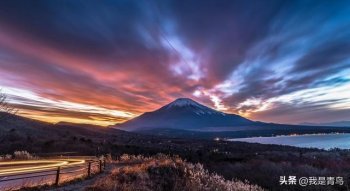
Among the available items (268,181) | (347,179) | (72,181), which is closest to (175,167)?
(72,181)

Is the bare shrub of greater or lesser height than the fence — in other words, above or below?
above

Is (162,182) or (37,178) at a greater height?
(162,182)

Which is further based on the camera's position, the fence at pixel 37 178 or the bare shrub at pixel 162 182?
the fence at pixel 37 178

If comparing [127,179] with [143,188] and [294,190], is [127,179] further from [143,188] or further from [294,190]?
[294,190]

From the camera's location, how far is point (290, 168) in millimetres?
27188

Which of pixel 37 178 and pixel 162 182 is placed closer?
pixel 162 182

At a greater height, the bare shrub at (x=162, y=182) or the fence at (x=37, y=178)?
the bare shrub at (x=162, y=182)

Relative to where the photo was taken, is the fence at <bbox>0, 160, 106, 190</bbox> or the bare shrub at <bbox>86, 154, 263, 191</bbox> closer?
the bare shrub at <bbox>86, 154, 263, 191</bbox>

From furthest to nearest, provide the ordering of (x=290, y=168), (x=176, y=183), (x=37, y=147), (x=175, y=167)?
1. (x=37, y=147)
2. (x=290, y=168)
3. (x=175, y=167)
4. (x=176, y=183)

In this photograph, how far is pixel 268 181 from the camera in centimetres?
2294

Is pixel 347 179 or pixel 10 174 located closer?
pixel 10 174

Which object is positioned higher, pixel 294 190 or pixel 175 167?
pixel 175 167

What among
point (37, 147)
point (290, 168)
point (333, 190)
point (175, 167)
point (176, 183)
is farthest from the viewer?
point (37, 147)

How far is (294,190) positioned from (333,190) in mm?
2115
